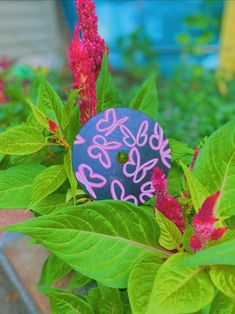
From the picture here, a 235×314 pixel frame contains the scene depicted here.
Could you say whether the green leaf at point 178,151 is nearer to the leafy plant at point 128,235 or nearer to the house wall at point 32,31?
the leafy plant at point 128,235

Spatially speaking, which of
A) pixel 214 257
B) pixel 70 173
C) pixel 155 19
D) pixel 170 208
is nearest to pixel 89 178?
pixel 70 173

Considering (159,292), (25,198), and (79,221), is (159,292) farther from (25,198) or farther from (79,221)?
(25,198)

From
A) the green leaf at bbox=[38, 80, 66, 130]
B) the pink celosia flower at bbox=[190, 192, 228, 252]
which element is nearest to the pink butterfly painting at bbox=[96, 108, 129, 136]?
the green leaf at bbox=[38, 80, 66, 130]

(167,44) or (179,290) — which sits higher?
(179,290)

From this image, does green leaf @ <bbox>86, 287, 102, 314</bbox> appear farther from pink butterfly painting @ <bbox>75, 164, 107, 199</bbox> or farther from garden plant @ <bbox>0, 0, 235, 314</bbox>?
pink butterfly painting @ <bbox>75, 164, 107, 199</bbox>

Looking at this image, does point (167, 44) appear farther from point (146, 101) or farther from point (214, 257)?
point (214, 257)
